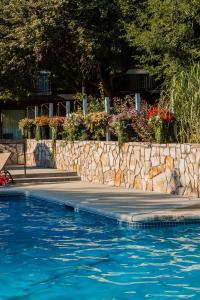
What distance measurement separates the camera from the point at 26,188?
16.8m

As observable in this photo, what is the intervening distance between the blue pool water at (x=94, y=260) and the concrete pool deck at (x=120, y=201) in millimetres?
299

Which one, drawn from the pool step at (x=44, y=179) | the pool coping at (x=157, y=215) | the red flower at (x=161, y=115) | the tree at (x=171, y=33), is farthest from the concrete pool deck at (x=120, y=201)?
the tree at (x=171, y=33)

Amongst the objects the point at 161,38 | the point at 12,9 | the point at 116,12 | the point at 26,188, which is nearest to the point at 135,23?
the point at 116,12

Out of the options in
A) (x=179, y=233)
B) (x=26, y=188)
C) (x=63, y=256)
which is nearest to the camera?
(x=63, y=256)

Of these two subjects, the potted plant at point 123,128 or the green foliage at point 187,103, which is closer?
the green foliage at point 187,103

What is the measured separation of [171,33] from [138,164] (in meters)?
11.1

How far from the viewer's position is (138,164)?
52.7ft

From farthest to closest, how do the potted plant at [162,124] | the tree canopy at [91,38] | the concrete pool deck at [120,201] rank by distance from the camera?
the tree canopy at [91,38], the potted plant at [162,124], the concrete pool deck at [120,201]

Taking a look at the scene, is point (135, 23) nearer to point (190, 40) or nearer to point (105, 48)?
point (105, 48)

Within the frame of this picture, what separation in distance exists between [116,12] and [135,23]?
1.45 m

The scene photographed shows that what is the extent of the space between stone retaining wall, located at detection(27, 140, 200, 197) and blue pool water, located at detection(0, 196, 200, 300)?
2.85 m

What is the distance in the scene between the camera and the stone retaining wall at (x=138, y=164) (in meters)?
14.1

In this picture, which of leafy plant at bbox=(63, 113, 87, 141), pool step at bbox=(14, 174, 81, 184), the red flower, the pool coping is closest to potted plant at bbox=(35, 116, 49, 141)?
leafy plant at bbox=(63, 113, 87, 141)

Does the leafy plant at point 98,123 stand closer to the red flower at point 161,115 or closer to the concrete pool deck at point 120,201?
the concrete pool deck at point 120,201
